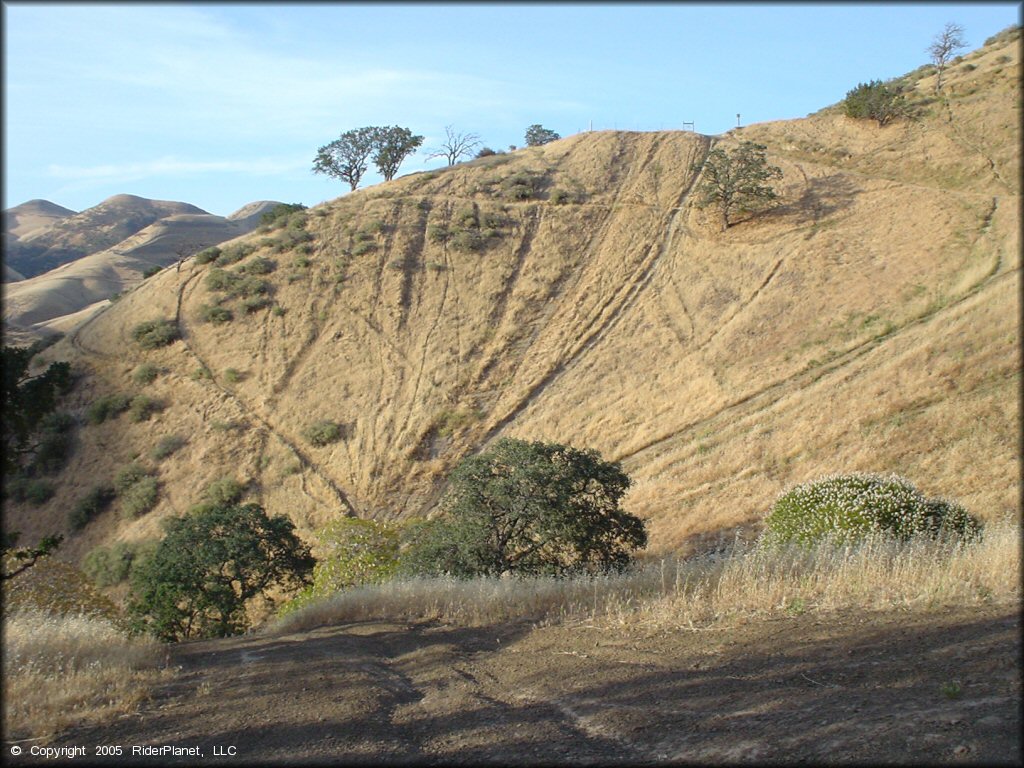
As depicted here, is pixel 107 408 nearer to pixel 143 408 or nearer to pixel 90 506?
pixel 143 408

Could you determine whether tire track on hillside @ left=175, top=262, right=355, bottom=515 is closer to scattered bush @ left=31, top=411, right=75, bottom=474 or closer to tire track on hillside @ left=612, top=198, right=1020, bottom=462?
scattered bush @ left=31, top=411, right=75, bottom=474

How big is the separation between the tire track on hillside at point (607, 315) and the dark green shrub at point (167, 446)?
12.1 metres

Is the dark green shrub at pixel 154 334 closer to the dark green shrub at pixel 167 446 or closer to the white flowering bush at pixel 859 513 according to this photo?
the dark green shrub at pixel 167 446

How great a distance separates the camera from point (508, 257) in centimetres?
3888

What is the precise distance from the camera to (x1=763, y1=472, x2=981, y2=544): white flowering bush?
11.0 meters

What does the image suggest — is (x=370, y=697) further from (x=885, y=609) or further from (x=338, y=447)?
(x=338, y=447)

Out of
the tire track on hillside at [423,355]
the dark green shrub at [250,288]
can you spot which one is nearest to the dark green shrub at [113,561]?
the tire track on hillside at [423,355]

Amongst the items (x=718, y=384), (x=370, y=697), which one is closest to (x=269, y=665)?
(x=370, y=697)

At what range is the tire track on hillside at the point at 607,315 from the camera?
3167 cm

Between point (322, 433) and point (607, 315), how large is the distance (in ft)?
42.9

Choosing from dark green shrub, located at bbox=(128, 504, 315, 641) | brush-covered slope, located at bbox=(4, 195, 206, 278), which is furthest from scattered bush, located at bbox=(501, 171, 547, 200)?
brush-covered slope, located at bbox=(4, 195, 206, 278)

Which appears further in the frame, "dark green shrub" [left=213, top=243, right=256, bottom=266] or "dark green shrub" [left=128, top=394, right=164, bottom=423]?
"dark green shrub" [left=213, top=243, right=256, bottom=266]

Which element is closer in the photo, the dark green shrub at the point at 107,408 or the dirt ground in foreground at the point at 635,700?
the dirt ground in foreground at the point at 635,700

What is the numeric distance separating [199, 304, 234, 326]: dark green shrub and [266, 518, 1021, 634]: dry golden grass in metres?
28.1
